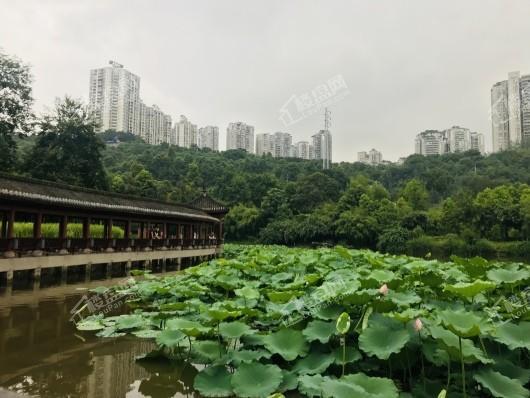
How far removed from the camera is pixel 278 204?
47.9 meters

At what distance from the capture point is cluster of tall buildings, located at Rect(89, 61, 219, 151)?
53.9 meters

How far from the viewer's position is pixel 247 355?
3150mm

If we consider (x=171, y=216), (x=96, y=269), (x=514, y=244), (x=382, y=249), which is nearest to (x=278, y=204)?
(x=382, y=249)

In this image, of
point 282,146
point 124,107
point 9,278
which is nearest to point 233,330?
point 9,278

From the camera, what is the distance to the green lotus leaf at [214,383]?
2.83 metres

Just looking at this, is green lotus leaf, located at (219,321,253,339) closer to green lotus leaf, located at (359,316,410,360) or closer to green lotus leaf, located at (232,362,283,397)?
green lotus leaf, located at (232,362,283,397)

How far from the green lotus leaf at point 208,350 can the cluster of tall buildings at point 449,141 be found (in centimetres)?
7729

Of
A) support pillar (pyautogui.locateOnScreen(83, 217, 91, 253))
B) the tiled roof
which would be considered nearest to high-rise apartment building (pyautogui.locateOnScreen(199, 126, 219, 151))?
the tiled roof

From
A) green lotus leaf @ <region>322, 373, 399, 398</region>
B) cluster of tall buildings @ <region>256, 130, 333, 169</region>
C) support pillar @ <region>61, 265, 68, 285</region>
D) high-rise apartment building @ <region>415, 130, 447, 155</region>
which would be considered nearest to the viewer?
green lotus leaf @ <region>322, 373, 399, 398</region>

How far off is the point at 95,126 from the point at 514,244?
34.1m

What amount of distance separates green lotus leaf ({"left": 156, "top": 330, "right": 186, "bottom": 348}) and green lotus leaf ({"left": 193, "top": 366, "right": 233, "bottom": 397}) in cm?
49

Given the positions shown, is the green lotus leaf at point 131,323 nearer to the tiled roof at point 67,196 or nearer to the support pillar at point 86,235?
the tiled roof at point 67,196

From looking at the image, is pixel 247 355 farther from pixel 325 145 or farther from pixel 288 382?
pixel 325 145

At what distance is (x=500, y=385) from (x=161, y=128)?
72.9m
